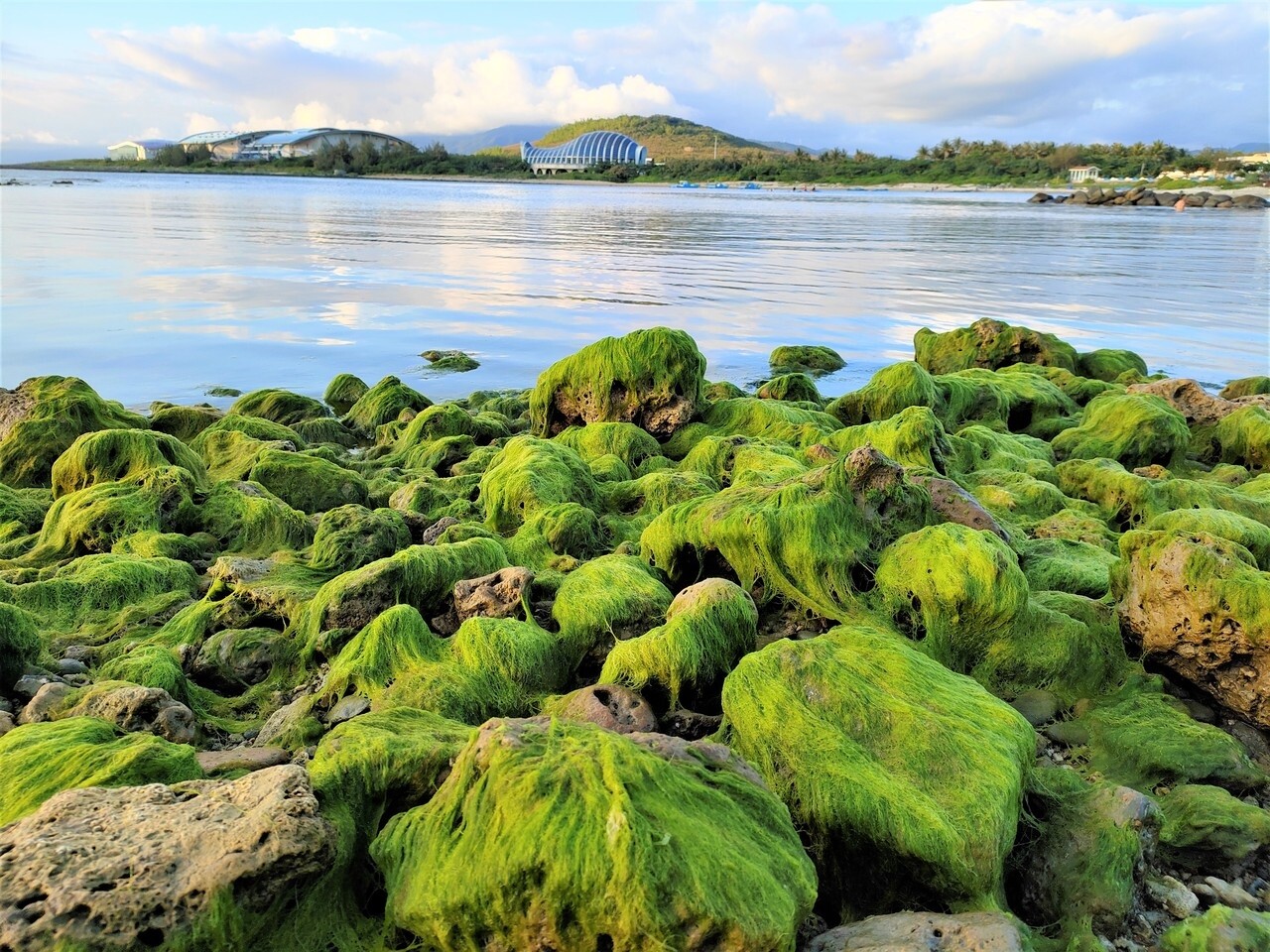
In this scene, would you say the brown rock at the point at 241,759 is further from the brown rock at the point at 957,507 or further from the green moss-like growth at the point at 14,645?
the brown rock at the point at 957,507

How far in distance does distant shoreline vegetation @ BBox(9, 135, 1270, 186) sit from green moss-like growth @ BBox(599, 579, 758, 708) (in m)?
112

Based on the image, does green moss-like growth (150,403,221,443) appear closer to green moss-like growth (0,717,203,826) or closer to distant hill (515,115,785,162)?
green moss-like growth (0,717,203,826)

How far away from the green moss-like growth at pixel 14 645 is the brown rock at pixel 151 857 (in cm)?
177

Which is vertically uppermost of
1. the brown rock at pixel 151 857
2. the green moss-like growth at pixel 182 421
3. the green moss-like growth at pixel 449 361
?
the brown rock at pixel 151 857

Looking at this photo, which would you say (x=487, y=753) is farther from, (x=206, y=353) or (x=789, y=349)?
(x=206, y=353)

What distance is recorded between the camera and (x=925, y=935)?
6.93 feet

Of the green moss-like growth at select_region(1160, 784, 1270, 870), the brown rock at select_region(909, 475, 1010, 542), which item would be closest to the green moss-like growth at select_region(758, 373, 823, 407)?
the brown rock at select_region(909, 475, 1010, 542)

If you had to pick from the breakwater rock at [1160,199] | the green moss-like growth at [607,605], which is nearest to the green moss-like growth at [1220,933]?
the green moss-like growth at [607,605]

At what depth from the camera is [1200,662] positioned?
362 centimetres

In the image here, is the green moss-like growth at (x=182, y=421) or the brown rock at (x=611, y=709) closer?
the brown rock at (x=611, y=709)

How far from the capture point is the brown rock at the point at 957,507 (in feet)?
15.0

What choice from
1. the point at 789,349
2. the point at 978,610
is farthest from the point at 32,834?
the point at 789,349

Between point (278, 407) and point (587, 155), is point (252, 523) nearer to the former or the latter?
point (278, 407)

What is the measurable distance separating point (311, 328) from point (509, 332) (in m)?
Result: 3.45
